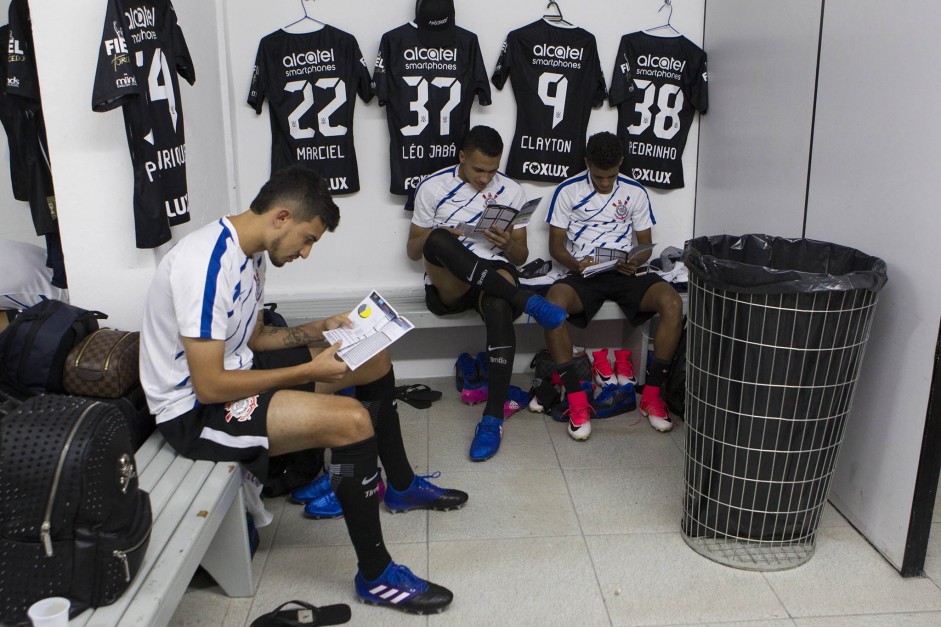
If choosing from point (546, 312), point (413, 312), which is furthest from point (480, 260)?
point (413, 312)

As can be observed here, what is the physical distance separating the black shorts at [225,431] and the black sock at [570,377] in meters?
1.56

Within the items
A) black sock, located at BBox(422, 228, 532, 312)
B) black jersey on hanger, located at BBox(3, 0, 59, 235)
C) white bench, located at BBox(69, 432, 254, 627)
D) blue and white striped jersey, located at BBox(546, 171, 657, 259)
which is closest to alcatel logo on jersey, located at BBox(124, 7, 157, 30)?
black jersey on hanger, located at BBox(3, 0, 59, 235)

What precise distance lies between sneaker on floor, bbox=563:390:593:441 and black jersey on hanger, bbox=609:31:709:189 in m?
1.28

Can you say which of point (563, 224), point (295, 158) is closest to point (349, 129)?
point (295, 158)

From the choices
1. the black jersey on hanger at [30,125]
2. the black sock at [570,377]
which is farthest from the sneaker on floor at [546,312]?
the black jersey on hanger at [30,125]

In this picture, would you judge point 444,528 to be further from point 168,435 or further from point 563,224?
point 563,224

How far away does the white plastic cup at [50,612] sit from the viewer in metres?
1.32

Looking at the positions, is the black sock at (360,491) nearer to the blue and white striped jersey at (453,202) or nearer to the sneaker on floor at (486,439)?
the sneaker on floor at (486,439)

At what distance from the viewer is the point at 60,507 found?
4.66ft

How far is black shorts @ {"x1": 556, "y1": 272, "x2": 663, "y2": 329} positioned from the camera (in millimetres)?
3553

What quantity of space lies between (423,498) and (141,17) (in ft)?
5.87

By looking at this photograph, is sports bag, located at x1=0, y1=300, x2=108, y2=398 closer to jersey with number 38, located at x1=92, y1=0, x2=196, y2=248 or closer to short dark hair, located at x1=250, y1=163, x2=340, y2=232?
jersey with number 38, located at x1=92, y1=0, x2=196, y2=248

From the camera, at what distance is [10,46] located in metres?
2.44

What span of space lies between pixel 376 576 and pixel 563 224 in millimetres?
2096
